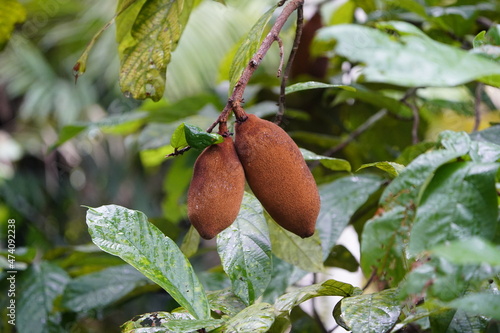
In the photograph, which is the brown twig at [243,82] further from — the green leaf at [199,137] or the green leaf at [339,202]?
the green leaf at [339,202]

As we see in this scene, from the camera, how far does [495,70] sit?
15.5 inches

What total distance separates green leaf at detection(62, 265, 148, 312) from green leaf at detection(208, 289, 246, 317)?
0.36 meters

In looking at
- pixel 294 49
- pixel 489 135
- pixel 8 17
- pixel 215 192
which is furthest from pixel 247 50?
pixel 8 17

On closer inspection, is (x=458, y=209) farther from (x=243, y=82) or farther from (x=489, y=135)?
(x=489, y=135)

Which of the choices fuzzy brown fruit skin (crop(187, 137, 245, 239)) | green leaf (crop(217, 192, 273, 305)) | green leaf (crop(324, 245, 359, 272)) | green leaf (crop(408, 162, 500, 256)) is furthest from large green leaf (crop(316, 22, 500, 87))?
green leaf (crop(324, 245, 359, 272))

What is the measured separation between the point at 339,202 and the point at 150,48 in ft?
1.23

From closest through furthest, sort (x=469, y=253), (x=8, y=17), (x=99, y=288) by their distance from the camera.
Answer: (x=469, y=253)
(x=99, y=288)
(x=8, y=17)

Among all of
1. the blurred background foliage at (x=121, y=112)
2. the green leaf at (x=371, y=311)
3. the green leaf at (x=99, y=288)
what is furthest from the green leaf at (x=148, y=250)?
the blurred background foliage at (x=121, y=112)

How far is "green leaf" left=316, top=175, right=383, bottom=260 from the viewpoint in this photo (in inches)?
35.5

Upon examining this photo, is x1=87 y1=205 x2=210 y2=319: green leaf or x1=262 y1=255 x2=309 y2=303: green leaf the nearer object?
x1=87 y1=205 x2=210 y2=319: green leaf

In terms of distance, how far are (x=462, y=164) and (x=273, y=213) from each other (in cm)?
19

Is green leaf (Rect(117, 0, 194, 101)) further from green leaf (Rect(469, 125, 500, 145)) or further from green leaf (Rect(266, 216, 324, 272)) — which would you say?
green leaf (Rect(469, 125, 500, 145))

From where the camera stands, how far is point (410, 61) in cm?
38

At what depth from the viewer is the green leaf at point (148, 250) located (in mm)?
573
